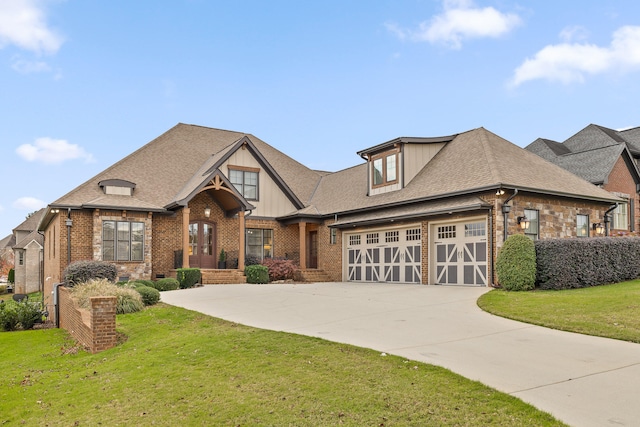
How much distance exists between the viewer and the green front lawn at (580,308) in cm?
952

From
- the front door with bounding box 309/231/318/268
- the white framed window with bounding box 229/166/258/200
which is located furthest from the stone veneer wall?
the front door with bounding box 309/231/318/268

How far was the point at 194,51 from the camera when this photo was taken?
Answer: 21.2 m

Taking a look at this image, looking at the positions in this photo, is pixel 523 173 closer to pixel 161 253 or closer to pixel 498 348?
pixel 498 348

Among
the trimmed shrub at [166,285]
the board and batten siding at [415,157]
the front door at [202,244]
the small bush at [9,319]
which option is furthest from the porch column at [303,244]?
the small bush at [9,319]

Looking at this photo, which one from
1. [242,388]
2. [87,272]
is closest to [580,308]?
[242,388]

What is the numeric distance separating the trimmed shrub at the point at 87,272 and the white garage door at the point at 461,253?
11645mm

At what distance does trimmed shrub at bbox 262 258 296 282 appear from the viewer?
926 inches

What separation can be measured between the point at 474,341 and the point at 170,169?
20.1 m

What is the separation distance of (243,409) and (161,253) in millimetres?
17877

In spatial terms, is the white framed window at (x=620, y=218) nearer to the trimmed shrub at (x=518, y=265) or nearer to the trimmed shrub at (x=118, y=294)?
the trimmed shrub at (x=518, y=265)

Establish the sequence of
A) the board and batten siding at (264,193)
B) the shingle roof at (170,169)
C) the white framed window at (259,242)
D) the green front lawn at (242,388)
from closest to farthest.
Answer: the green front lawn at (242,388) → the shingle roof at (170,169) → the board and batten siding at (264,193) → the white framed window at (259,242)

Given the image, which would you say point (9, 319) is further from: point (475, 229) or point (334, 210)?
point (475, 229)

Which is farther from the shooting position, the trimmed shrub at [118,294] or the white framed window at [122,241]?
the white framed window at [122,241]

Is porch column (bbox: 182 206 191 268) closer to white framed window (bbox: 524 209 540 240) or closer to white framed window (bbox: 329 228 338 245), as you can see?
white framed window (bbox: 329 228 338 245)
